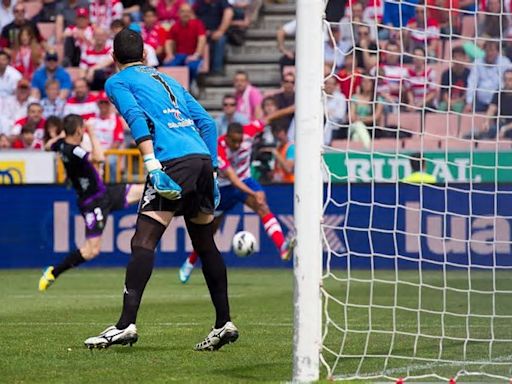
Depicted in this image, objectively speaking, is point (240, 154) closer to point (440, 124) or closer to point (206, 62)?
point (440, 124)

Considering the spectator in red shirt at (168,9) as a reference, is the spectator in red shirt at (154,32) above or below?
below

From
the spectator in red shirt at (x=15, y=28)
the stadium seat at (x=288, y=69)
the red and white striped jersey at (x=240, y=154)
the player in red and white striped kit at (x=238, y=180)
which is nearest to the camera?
the player in red and white striped kit at (x=238, y=180)

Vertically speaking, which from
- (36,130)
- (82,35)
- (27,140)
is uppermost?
(82,35)

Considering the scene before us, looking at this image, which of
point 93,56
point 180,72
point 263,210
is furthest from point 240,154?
point 93,56

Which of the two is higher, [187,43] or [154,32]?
[154,32]

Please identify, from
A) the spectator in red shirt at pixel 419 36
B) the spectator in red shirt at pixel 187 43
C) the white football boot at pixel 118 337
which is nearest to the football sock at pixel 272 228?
the spectator in red shirt at pixel 419 36

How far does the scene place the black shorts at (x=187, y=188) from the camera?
26.7ft

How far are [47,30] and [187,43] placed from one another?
10.2 ft

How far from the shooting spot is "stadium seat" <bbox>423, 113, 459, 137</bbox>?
17438 mm

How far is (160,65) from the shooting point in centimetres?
2200

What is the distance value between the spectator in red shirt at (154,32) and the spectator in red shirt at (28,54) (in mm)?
2018

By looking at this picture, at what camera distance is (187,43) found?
22156mm

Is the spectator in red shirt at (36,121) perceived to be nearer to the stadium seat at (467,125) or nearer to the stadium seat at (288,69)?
the stadium seat at (288,69)

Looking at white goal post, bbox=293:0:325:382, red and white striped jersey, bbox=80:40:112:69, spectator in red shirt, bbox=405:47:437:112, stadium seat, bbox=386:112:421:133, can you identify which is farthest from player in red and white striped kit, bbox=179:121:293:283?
white goal post, bbox=293:0:325:382
